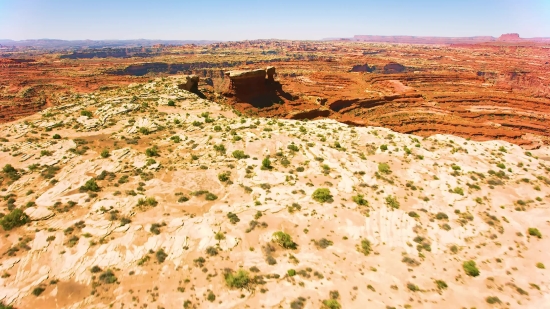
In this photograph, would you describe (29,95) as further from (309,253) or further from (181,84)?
(309,253)

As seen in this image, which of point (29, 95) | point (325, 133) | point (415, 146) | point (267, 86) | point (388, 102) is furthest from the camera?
point (29, 95)

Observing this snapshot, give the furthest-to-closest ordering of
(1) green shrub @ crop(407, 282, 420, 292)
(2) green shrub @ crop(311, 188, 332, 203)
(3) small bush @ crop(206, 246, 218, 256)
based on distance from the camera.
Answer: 1. (2) green shrub @ crop(311, 188, 332, 203)
2. (3) small bush @ crop(206, 246, 218, 256)
3. (1) green shrub @ crop(407, 282, 420, 292)

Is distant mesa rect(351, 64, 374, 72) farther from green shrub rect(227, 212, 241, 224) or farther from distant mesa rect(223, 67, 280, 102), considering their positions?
green shrub rect(227, 212, 241, 224)

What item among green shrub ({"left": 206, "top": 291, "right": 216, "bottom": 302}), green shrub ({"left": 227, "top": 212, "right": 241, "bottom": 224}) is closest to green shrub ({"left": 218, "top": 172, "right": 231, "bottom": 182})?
green shrub ({"left": 227, "top": 212, "right": 241, "bottom": 224})

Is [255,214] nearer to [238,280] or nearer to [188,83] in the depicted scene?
[238,280]

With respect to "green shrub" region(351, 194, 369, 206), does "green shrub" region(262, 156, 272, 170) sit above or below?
above

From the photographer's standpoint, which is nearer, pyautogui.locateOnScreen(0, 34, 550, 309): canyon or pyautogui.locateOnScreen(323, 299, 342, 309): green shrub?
pyautogui.locateOnScreen(323, 299, 342, 309): green shrub

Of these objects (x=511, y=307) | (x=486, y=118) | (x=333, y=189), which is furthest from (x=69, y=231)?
(x=486, y=118)
